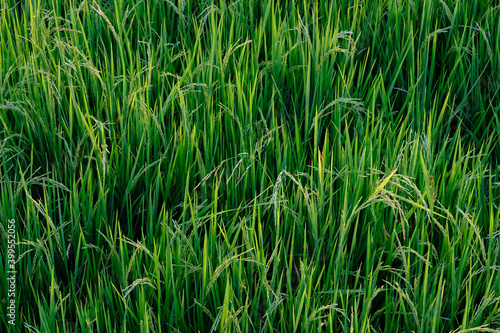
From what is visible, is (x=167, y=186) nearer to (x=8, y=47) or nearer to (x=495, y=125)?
(x=8, y=47)

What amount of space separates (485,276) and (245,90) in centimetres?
82

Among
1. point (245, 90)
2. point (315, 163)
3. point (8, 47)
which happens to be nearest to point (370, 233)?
point (315, 163)

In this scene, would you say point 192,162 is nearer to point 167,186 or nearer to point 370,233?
point 167,186

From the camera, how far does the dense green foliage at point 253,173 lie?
119 centimetres

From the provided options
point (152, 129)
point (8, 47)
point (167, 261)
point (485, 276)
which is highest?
point (8, 47)

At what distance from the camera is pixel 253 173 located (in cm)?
139

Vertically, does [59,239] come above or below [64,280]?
above

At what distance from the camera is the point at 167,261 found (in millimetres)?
1179

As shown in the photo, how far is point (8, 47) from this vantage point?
173 centimetres

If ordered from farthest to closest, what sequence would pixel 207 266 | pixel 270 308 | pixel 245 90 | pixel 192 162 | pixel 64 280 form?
pixel 245 90 → pixel 192 162 → pixel 64 280 → pixel 207 266 → pixel 270 308

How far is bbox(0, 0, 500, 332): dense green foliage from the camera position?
119 centimetres

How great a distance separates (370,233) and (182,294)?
1.51 feet

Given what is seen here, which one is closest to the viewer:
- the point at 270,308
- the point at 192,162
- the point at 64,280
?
the point at 270,308

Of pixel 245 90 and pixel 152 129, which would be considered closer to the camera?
pixel 152 129
